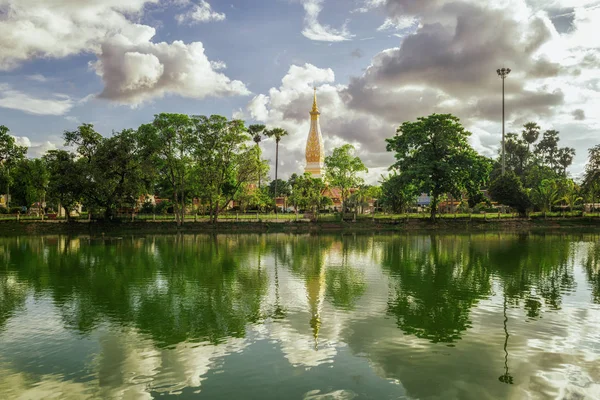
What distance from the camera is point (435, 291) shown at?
51.0 ft

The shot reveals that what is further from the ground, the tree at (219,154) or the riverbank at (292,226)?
the tree at (219,154)

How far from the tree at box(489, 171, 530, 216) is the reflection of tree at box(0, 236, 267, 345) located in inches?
1543

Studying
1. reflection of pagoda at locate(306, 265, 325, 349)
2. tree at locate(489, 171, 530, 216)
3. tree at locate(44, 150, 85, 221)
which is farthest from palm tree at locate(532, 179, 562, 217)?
tree at locate(44, 150, 85, 221)

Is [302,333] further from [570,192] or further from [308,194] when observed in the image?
[570,192]

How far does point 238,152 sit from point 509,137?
6163cm

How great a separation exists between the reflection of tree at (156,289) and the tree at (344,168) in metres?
29.2

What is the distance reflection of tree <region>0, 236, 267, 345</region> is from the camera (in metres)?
11.6

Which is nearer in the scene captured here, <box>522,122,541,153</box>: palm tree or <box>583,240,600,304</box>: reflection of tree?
<box>583,240,600,304</box>: reflection of tree

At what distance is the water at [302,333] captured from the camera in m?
7.89

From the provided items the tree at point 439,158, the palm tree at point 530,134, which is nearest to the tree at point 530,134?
the palm tree at point 530,134

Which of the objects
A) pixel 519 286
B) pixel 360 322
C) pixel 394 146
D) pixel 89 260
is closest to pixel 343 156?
pixel 394 146

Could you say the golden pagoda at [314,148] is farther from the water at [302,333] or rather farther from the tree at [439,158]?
the water at [302,333]

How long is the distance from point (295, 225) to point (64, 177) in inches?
961

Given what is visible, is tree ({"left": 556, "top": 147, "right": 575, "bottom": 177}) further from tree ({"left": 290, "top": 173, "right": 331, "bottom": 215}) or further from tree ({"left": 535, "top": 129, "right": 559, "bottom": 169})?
tree ({"left": 290, "top": 173, "right": 331, "bottom": 215})
